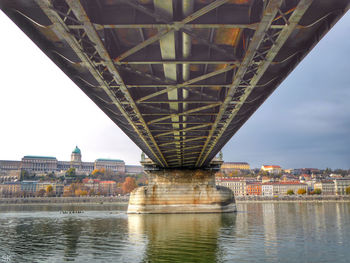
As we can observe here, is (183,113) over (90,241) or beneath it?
over

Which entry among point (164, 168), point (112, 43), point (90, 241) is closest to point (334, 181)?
point (164, 168)

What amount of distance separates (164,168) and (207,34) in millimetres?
40491

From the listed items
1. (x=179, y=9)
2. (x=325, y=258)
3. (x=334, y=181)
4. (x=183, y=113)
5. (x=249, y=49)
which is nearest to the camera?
(x=179, y=9)

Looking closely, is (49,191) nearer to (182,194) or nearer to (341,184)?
(182,194)

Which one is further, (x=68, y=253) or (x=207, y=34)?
(x=68, y=253)

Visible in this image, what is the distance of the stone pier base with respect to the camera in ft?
164

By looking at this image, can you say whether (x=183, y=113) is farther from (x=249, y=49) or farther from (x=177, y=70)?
(x=249, y=49)

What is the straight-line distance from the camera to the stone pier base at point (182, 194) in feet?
164

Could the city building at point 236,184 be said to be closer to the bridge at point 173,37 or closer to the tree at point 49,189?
the tree at point 49,189

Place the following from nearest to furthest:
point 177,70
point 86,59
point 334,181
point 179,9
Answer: point 179,9 < point 86,59 < point 177,70 < point 334,181

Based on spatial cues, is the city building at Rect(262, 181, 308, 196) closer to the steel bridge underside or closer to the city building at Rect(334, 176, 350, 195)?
the city building at Rect(334, 176, 350, 195)

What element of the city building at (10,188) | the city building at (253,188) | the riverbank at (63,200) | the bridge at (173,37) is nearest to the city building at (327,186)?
the city building at (253,188)

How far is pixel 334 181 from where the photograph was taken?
18938cm

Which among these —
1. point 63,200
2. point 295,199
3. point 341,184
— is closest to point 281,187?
point 341,184
